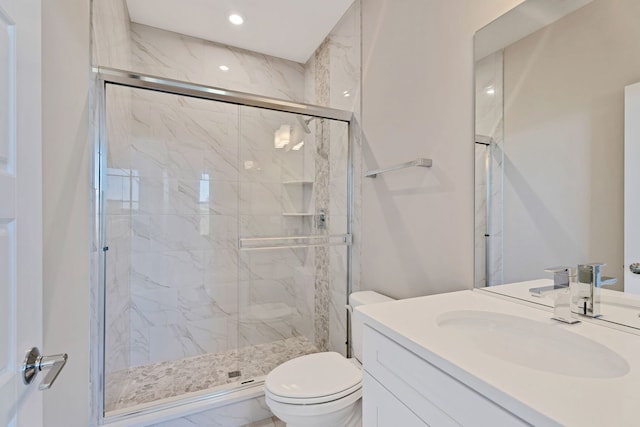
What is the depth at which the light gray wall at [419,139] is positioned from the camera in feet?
3.78

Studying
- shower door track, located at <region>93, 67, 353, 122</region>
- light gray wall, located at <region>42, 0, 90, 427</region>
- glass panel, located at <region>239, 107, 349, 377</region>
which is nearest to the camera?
light gray wall, located at <region>42, 0, 90, 427</region>

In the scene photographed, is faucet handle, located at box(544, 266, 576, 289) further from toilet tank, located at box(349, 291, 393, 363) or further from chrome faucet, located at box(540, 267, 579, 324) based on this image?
toilet tank, located at box(349, 291, 393, 363)

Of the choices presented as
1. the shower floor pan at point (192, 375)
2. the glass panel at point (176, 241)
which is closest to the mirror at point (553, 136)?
the shower floor pan at point (192, 375)

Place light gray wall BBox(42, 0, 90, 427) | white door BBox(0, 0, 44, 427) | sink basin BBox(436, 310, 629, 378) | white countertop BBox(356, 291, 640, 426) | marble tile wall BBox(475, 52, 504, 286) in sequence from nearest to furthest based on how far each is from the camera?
white countertop BBox(356, 291, 640, 426) → white door BBox(0, 0, 44, 427) → sink basin BBox(436, 310, 629, 378) → light gray wall BBox(42, 0, 90, 427) → marble tile wall BBox(475, 52, 504, 286)

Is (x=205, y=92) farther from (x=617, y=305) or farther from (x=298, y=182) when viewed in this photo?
(x=617, y=305)

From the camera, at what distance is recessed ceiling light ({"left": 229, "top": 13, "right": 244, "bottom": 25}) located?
2020 millimetres

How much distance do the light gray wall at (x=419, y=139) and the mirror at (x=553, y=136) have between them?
69mm

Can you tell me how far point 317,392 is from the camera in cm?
122

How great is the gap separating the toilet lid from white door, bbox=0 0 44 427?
2.73 ft

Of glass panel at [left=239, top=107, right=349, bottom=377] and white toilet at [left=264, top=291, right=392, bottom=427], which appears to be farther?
glass panel at [left=239, top=107, right=349, bottom=377]

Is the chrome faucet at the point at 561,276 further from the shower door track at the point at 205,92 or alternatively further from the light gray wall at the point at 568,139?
the shower door track at the point at 205,92

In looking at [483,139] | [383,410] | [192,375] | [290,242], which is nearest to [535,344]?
[383,410]

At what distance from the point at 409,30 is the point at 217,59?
5.55ft

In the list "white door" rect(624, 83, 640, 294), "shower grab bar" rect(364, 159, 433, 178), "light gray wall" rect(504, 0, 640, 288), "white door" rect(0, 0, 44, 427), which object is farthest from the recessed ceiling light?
"white door" rect(624, 83, 640, 294)
